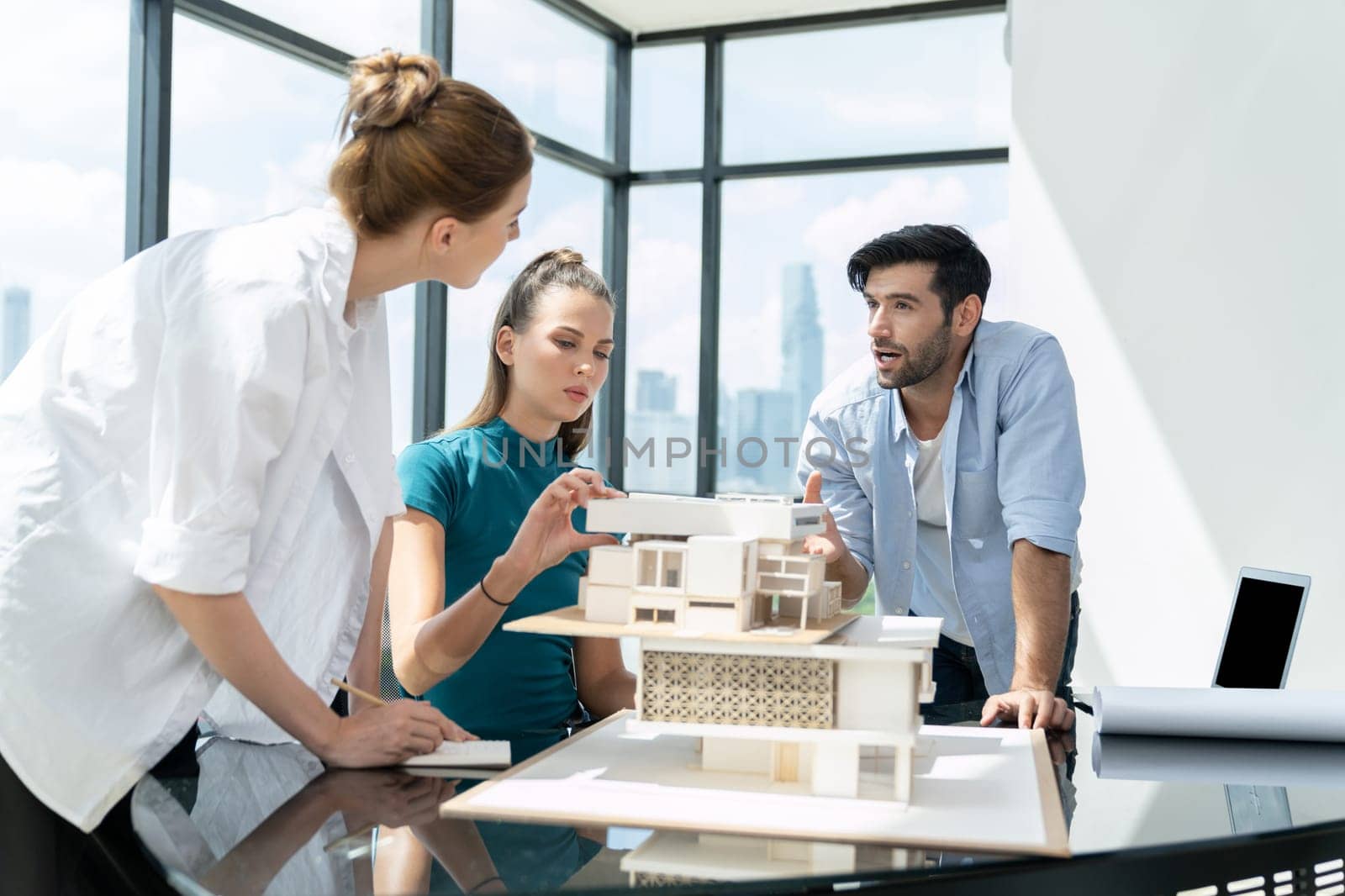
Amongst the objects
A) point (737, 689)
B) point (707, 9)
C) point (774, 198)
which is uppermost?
point (707, 9)

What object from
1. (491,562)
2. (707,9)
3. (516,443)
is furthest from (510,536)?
(707,9)

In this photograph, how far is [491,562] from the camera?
198 centimetres

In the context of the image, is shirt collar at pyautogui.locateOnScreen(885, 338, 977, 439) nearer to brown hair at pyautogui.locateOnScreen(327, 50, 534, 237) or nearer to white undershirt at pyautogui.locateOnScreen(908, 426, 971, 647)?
white undershirt at pyautogui.locateOnScreen(908, 426, 971, 647)

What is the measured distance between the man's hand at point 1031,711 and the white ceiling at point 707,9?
4655 mm

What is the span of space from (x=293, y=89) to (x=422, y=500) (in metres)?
2.57

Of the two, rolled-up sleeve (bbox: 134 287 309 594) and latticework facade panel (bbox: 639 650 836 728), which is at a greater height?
rolled-up sleeve (bbox: 134 287 309 594)

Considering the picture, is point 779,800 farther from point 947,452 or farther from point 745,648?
point 947,452

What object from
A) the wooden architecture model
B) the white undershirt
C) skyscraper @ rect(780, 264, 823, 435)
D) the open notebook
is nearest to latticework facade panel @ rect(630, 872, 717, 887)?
the wooden architecture model

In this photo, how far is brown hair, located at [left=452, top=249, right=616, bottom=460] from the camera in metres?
2.10

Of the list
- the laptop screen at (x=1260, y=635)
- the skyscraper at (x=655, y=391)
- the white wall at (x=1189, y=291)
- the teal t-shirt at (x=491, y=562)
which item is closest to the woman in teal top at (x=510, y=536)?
the teal t-shirt at (x=491, y=562)

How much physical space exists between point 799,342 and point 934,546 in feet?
11.3

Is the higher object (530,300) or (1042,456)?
(530,300)

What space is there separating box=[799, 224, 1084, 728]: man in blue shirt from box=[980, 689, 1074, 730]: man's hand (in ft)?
1.83

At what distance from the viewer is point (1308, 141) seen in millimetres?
3404
